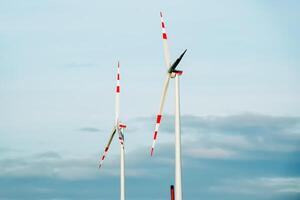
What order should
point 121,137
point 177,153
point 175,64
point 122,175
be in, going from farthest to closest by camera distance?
point 121,137
point 122,175
point 175,64
point 177,153

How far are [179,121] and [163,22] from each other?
16.0 m

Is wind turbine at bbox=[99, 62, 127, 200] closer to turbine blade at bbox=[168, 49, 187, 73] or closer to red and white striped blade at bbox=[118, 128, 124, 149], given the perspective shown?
red and white striped blade at bbox=[118, 128, 124, 149]

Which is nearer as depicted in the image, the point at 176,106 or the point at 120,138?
the point at 176,106

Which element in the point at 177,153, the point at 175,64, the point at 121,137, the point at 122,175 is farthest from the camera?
the point at 121,137

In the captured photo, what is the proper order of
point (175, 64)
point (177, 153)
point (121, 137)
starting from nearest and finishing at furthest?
point (177, 153) → point (175, 64) → point (121, 137)

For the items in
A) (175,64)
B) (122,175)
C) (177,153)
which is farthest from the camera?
(122,175)

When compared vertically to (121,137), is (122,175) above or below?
below

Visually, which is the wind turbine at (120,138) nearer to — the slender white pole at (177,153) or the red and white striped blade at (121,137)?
the red and white striped blade at (121,137)

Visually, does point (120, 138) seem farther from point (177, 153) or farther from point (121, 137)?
point (177, 153)

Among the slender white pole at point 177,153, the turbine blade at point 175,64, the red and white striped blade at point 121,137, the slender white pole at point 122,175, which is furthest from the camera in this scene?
the red and white striped blade at point 121,137

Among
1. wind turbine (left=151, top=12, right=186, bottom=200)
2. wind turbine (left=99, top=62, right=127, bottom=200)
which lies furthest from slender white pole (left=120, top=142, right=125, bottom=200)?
wind turbine (left=151, top=12, right=186, bottom=200)

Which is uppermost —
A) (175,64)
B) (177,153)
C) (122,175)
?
(175,64)

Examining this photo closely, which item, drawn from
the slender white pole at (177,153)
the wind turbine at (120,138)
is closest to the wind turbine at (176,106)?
the slender white pole at (177,153)

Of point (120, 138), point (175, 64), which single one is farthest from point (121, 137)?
point (175, 64)
